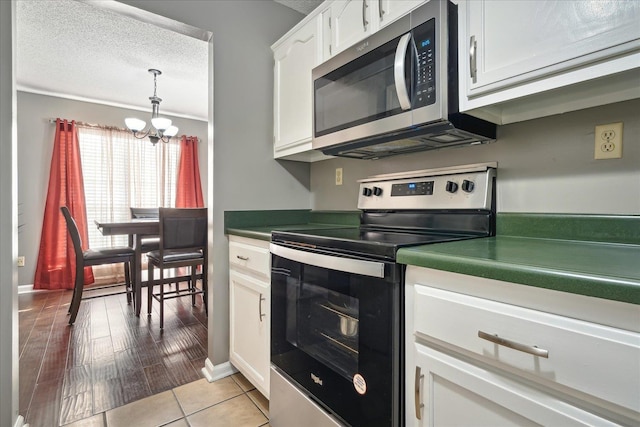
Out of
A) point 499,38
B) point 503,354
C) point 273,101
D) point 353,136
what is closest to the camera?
point 503,354

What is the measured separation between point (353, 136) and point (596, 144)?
0.86 m

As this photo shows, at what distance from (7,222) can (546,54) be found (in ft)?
6.64

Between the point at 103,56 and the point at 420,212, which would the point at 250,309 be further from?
the point at 103,56

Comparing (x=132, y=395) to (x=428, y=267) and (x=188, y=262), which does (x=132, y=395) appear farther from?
(x=428, y=267)

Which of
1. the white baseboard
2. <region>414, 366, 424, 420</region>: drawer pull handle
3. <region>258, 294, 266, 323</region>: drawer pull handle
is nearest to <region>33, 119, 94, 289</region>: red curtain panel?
the white baseboard

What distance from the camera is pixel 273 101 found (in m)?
2.05

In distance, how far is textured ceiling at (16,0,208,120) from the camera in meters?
2.36

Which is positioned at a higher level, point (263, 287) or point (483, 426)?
point (263, 287)

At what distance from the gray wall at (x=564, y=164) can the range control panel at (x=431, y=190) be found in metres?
0.08

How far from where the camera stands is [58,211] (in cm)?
380

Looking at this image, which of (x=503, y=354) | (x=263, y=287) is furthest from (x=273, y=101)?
(x=503, y=354)

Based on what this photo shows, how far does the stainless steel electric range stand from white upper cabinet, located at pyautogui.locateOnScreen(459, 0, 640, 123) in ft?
1.10

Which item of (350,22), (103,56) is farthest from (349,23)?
(103,56)

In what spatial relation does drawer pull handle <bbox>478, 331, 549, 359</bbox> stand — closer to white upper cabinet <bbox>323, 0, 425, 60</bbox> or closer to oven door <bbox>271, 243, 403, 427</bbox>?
oven door <bbox>271, 243, 403, 427</bbox>
